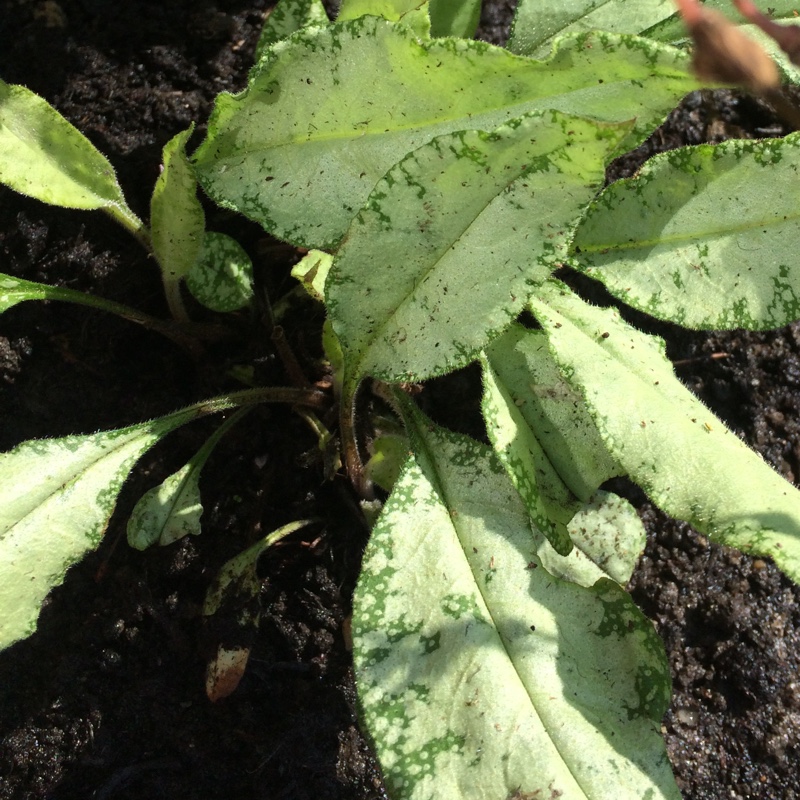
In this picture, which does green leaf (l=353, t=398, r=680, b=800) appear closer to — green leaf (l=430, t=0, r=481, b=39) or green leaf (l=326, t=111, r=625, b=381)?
green leaf (l=326, t=111, r=625, b=381)

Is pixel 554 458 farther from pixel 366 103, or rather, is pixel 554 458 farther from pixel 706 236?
pixel 366 103

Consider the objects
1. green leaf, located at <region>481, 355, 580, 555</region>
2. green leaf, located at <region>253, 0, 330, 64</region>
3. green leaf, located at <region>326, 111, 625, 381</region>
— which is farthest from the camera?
green leaf, located at <region>253, 0, 330, 64</region>

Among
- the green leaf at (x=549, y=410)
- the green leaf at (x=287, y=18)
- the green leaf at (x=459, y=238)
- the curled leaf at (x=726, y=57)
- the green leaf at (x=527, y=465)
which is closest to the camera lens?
the curled leaf at (x=726, y=57)

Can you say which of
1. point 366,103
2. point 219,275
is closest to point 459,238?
point 366,103

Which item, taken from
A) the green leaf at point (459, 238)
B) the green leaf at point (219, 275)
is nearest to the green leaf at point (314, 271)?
the green leaf at point (219, 275)

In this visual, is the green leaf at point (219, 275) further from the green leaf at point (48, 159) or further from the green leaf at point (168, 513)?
the green leaf at point (168, 513)

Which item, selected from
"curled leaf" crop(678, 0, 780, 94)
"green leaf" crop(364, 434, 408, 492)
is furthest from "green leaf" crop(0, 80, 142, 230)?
"curled leaf" crop(678, 0, 780, 94)
